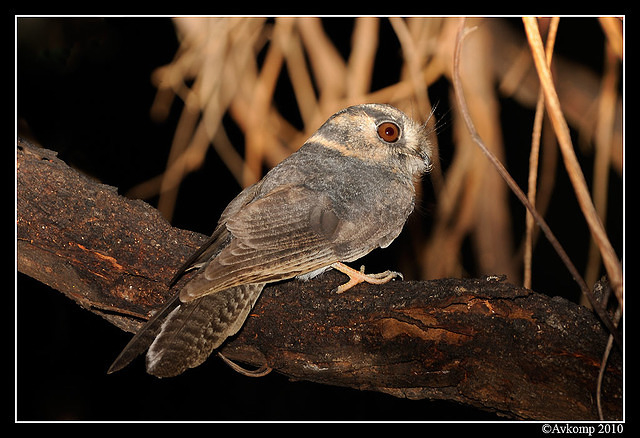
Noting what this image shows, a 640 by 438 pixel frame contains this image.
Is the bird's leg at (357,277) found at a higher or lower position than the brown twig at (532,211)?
lower

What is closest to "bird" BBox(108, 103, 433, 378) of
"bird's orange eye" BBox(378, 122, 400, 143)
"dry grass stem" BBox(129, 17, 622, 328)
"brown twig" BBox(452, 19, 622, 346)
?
"bird's orange eye" BBox(378, 122, 400, 143)

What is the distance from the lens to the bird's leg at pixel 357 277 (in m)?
2.03

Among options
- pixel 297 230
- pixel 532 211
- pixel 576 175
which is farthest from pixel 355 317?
pixel 576 175

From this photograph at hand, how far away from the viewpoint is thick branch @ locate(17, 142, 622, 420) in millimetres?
1756

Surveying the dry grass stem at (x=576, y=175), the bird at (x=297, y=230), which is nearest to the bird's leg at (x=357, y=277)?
the bird at (x=297, y=230)

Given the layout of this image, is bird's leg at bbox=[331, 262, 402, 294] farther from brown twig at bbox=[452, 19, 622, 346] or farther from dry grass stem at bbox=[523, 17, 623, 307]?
dry grass stem at bbox=[523, 17, 623, 307]

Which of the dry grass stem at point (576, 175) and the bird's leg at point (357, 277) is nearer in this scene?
the dry grass stem at point (576, 175)

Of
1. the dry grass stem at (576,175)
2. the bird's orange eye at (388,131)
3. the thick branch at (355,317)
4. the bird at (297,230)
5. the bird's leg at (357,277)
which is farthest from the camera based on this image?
the bird's orange eye at (388,131)

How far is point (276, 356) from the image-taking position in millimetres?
2018

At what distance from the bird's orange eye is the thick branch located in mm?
570

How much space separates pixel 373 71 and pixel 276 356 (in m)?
1.52

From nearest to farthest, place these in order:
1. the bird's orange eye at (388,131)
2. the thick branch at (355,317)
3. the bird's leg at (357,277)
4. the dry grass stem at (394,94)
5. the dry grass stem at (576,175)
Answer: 1. the dry grass stem at (576,175)
2. the thick branch at (355,317)
3. the bird's leg at (357,277)
4. the bird's orange eye at (388,131)
5. the dry grass stem at (394,94)

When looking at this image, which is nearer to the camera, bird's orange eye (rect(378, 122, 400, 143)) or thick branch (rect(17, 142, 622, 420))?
thick branch (rect(17, 142, 622, 420))

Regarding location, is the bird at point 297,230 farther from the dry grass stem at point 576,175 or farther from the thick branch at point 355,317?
the dry grass stem at point 576,175
